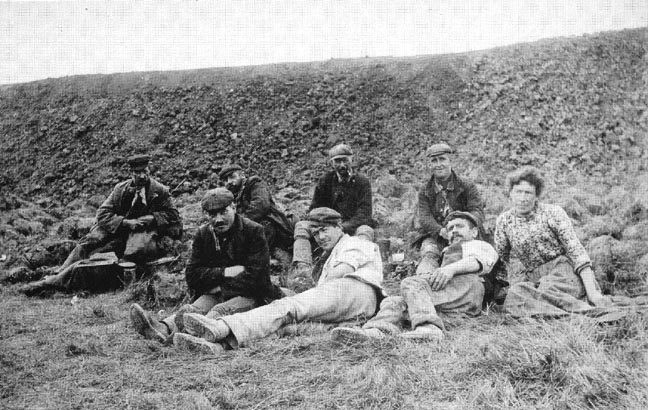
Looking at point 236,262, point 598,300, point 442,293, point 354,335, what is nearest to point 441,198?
point 442,293

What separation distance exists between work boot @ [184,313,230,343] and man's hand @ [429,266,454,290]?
1.70m

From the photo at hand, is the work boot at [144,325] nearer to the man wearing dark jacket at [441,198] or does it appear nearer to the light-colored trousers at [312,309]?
the light-colored trousers at [312,309]

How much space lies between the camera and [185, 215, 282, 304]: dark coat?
5211 millimetres

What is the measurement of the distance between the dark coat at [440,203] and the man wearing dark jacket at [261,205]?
1855 millimetres

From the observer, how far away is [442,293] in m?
4.71

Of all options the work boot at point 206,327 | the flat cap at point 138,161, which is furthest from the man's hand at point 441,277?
the flat cap at point 138,161

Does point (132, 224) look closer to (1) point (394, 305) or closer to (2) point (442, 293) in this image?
(1) point (394, 305)

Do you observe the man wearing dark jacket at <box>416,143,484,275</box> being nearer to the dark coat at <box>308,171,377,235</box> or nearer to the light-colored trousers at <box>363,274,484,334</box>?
the dark coat at <box>308,171,377,235</box>

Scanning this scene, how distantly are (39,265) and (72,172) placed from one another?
20.5 ft

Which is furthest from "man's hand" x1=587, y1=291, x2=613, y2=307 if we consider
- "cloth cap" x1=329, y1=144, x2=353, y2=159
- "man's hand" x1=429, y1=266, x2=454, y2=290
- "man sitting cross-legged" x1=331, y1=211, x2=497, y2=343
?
"cloth cap" x1=329, y1=144, x2=353, y2=159

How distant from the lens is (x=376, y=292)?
16.1 feet

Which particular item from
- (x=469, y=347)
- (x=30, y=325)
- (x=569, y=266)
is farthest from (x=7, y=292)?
(x=569, y=266)

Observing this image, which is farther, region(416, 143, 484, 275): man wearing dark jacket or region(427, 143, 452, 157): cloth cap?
region(427, 143, 452, 157): cloth cap

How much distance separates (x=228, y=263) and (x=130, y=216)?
2.94 meters
